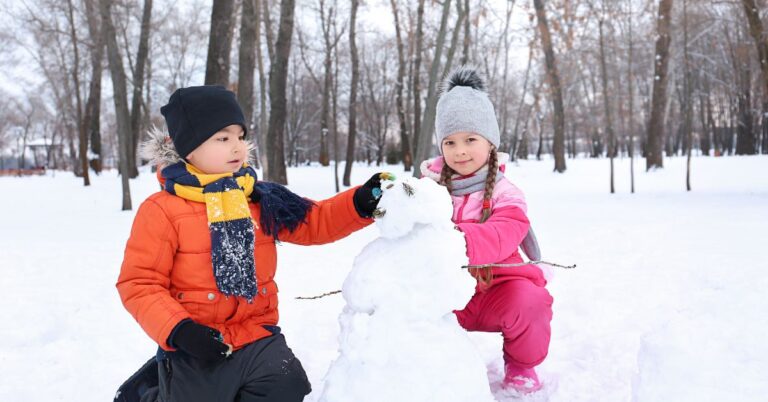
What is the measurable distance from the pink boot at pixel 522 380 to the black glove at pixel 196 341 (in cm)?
120

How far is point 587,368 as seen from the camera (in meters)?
2.37

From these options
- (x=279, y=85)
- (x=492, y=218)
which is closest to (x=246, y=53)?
(x=279, y=85)

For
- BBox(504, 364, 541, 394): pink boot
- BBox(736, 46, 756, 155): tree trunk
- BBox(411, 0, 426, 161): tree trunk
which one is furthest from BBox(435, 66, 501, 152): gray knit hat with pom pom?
BBox(736, 46, 756, 155): tree trunk

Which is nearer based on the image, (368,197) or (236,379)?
(236,379)

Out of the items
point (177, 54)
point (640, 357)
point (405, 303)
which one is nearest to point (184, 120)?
point (405, 303)

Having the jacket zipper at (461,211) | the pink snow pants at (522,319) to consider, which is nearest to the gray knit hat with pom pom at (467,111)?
the jacket zipper at (461,211)

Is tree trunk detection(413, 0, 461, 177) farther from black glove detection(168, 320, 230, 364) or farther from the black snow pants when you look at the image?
black glove detection(168, 320, 230, 364)

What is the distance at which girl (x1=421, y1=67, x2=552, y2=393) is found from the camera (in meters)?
2.05

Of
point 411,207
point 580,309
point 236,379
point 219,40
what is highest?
point 219,40

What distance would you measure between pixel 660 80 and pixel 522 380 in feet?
46.1

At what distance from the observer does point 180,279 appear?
1797mm

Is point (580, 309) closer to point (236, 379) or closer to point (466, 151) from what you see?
point (466, 151)

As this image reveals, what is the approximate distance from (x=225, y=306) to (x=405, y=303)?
731 mm

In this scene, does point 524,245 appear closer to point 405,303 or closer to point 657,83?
point 405,303
